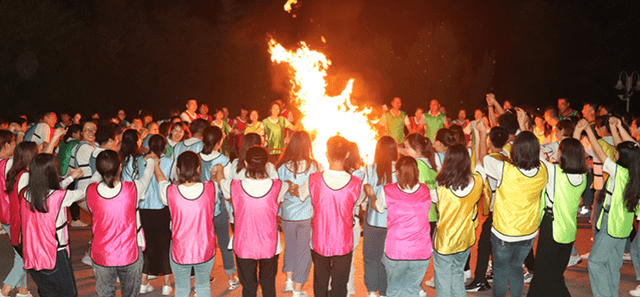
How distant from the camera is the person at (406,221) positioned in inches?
193

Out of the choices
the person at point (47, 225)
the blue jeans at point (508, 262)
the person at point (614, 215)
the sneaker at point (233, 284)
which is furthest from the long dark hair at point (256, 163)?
the person at point (614, 215)

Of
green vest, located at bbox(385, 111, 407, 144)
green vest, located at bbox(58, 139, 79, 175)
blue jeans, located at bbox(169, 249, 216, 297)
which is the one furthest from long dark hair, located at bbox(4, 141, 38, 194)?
green vest, located at bbox(385, 111, 407, 144)

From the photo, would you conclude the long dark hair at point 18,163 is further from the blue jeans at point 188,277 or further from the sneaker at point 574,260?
the sneaker at point 574,260

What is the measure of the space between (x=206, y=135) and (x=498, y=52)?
28.4 m

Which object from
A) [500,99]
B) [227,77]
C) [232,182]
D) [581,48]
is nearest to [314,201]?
[232,182]

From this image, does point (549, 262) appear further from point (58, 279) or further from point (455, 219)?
point (58, 279)

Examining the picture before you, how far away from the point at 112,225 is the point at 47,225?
2.24 feet

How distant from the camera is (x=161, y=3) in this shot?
25953 millimetres

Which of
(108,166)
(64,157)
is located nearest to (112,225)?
(108,166)

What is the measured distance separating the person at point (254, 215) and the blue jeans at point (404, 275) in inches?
46.9

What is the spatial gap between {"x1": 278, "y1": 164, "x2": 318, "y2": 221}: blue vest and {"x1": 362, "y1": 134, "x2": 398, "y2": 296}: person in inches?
27.5

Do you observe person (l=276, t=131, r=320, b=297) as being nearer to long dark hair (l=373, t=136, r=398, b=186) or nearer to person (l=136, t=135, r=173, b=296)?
long dark hair (l=373, t=136, r=398, b=186)

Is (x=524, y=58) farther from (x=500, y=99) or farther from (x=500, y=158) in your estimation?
(x=500, y=158)

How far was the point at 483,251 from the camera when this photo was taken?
633cm
